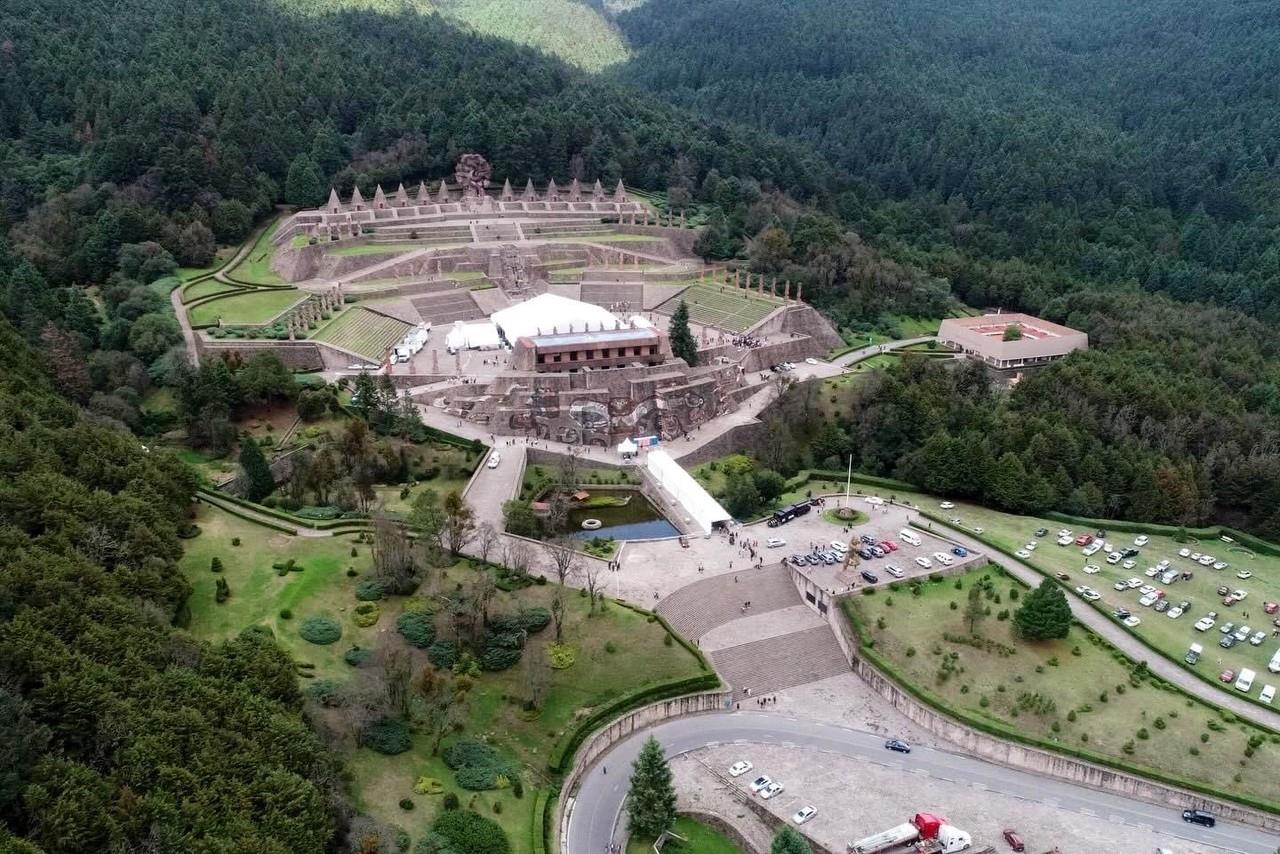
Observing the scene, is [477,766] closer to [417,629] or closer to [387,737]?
[387,737]

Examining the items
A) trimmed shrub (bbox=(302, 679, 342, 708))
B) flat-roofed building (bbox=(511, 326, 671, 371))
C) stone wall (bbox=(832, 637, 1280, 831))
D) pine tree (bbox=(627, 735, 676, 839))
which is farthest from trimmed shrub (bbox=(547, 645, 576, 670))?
flat-roofed building (bbox=(511, 326, 671, 371))

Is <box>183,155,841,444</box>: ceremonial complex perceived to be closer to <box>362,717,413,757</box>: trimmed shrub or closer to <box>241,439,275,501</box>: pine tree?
<box>241,439,275,501</box>: pine tree

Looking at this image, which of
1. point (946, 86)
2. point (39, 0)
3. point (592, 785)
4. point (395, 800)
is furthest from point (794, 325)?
point (946, 86)

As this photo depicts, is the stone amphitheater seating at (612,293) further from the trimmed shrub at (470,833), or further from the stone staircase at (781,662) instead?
the trimmed shrub at (470,833)

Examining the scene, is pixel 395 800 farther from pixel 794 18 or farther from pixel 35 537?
pixel 794 18

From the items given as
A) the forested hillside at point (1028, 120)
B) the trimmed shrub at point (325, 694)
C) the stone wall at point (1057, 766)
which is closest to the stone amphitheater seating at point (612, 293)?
the forested hillside at point (1028, 120)

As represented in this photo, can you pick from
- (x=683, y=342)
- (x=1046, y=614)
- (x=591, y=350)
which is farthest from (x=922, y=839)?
(x=683, y=342)

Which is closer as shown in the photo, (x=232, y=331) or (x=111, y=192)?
(x=232, y=331)
